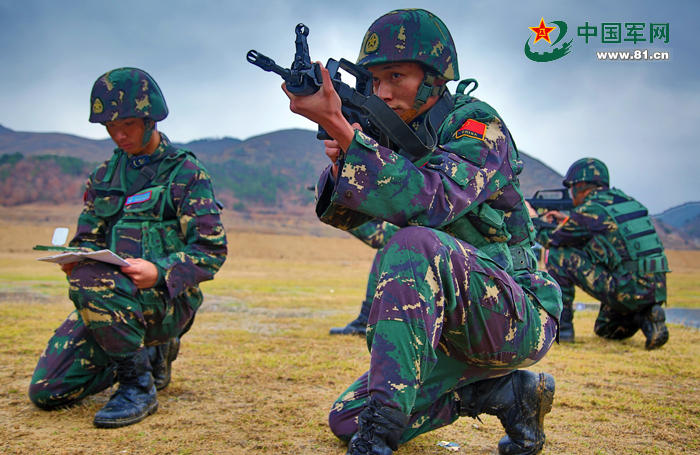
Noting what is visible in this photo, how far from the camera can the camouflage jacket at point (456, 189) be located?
2.41 metres

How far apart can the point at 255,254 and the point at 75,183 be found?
1079 inches

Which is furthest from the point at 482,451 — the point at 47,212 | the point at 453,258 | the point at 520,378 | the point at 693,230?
the point at 693,230

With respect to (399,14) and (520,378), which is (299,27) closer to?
(399,14)

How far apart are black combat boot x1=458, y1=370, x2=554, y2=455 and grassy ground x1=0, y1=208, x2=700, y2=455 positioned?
200mm

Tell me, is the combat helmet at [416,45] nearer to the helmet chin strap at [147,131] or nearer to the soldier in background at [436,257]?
the soldier in background at [436,257]

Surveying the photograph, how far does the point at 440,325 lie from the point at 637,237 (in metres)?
5.13

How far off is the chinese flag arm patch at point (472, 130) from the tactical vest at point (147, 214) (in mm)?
2127

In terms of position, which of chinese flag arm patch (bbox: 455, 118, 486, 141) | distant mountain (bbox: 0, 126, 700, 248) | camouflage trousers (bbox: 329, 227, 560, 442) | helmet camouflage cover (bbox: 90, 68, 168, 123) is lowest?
camouflage trousers (bbox: 329, 227, 560, 442)

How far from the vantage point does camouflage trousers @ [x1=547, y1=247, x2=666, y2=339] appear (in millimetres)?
6484

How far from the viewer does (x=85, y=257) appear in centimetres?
346

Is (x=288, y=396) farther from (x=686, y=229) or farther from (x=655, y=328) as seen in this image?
(x=686, y=229)

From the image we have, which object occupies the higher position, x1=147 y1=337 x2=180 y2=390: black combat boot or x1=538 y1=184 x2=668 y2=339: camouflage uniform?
x1=538 y1=184 x2=668 y2=339: camouflage uniform

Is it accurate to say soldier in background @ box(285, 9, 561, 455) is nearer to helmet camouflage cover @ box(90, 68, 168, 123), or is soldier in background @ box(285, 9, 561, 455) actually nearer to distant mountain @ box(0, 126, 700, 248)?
helmet camouflage cover @ box(90, 68, 168, 123)

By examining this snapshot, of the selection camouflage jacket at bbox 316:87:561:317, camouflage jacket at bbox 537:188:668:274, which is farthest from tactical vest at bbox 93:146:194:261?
camouflage jacket at bbox 537:188:668:274
